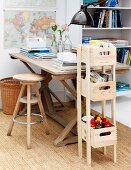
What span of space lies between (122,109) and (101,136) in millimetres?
1803

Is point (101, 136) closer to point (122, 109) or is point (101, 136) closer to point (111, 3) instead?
point (122, 109)

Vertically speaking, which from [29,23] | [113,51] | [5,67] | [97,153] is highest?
[29,23]

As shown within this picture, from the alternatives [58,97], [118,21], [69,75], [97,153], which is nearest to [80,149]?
[97,153]

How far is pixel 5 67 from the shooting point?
4527 mm

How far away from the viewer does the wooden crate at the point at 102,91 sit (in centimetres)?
284

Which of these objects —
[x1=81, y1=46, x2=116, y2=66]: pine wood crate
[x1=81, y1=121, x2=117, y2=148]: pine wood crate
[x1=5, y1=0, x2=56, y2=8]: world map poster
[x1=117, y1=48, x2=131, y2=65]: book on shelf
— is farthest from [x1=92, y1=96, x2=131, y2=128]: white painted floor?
A: [x1=5, y1=0, x2=56, y2=8]: world map poster

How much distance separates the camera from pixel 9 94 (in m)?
4.28

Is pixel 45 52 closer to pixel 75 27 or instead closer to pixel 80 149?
pixel 75 27

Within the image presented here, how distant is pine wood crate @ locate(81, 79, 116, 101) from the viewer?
2.84 meters

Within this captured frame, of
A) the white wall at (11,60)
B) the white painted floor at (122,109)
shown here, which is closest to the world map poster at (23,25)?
the white wall at (11,60)

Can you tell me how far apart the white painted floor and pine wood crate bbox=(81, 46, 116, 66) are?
4.46 ft

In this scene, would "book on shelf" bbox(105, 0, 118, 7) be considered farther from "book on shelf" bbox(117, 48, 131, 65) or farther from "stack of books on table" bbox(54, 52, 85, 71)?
"stack of books on table" bbox(54, 52, 85, 71)

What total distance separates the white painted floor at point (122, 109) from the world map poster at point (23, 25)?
4.33 feet

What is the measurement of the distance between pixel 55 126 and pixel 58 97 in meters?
1.02
